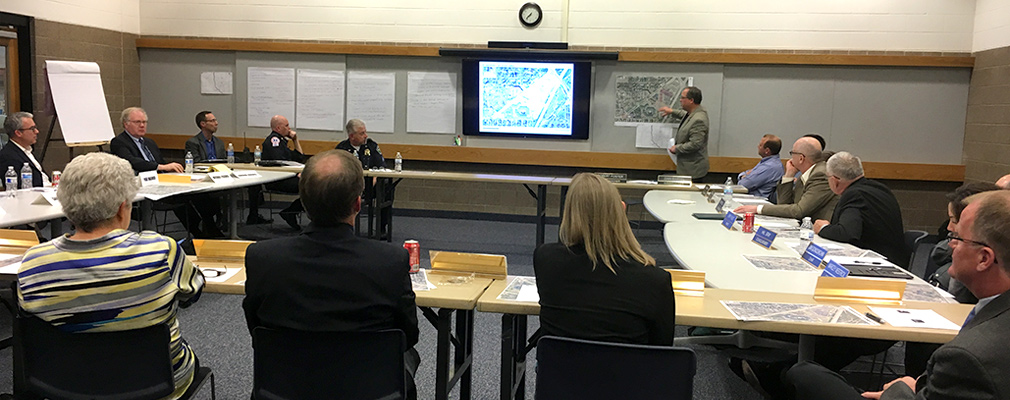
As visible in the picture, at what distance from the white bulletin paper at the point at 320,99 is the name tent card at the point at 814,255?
5.96 metres

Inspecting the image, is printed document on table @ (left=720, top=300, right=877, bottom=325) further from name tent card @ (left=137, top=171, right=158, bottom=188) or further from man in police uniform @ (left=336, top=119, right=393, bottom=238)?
man in police uniform @ (left=336, top=119, right=393, bottom=238)

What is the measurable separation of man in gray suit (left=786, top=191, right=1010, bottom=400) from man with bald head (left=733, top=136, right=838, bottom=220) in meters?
2.56

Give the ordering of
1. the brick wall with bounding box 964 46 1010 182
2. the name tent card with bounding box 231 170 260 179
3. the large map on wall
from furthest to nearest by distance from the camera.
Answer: the large map on wall → the brick wall with bounding box 964 46 1010 182 → the name tent card with bounding box 231 170 260 179

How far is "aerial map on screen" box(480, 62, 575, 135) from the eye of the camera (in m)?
7.51

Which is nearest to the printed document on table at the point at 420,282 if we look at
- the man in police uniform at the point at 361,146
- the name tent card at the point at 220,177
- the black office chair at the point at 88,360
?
the black office chair at the point at 88,360

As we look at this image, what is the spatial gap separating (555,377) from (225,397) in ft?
5.70

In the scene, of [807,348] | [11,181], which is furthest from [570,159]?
[807,348]

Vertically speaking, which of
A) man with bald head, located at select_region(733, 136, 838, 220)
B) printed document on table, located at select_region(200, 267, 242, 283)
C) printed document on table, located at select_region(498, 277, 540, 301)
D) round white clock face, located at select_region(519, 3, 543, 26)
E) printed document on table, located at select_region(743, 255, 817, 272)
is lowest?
printed document on table, located at select_region(200, 267, 242, 283)

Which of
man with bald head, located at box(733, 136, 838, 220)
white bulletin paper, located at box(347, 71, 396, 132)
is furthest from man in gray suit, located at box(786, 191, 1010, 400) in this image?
white bulletin paper, located at box(347, 71, 396, 132)

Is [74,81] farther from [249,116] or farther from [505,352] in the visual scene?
[505,352]

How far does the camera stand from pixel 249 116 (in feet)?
26.4

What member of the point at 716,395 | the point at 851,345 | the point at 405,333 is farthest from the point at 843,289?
the point at 405,333

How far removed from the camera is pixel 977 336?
135cm

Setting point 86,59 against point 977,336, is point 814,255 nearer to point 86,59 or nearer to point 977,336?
point 977,336
